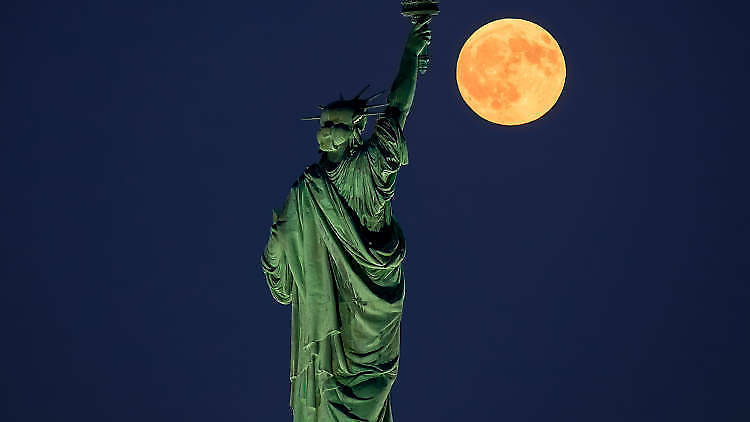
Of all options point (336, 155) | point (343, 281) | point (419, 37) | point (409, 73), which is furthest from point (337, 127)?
point (343, 281)

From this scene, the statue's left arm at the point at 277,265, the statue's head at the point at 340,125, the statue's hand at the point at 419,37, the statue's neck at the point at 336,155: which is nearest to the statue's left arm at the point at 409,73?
the statue's hand at the point at 419,37

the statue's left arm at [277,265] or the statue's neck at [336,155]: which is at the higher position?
the statue's neck at [336,155]

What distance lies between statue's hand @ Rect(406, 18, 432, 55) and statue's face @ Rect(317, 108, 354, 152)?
34cm

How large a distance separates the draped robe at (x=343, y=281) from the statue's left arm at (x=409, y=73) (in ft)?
0.32

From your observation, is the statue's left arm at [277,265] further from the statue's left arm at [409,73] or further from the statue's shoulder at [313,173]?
the statue's left arm at [409,73]

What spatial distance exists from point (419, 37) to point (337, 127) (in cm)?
46

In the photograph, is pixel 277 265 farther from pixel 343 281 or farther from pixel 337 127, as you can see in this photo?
pixel 337 127

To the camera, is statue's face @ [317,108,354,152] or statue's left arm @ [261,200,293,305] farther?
statue's left arm @ [261,200,293,305]

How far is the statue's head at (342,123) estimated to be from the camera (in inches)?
275

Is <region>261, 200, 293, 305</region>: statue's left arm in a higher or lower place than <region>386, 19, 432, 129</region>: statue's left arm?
lower

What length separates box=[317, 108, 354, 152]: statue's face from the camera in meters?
6.99

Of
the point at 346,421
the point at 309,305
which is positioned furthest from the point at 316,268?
the point at 346,421

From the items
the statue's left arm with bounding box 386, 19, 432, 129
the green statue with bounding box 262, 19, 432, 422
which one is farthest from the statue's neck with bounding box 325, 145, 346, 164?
the statue's left arm with bounding box 386, 19, 432, 129

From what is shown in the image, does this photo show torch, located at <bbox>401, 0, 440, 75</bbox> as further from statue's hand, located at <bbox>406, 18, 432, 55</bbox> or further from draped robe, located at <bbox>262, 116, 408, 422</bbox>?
draped robe, located at <bbox>262, 116, 408, 422</bbox>
